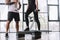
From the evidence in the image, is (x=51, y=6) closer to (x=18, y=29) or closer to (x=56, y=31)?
(x=56, y=31)

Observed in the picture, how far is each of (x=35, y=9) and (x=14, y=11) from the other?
37 centimetres

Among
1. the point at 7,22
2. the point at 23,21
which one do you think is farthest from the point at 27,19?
the point at 7,22

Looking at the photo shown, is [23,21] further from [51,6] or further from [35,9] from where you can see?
[51,6]

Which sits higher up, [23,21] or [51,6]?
[51,6]

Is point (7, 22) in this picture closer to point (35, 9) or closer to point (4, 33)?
point (4, 33)

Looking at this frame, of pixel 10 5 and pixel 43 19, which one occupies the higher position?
pixel 10 5

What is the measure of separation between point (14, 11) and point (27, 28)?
0.37 meters

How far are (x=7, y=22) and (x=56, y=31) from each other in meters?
0.87

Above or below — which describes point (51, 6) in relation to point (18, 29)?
above

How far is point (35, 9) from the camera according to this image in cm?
412

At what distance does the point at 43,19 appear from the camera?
4109mm

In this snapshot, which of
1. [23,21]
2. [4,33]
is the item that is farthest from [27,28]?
[4,33]

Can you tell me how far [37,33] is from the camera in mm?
4098

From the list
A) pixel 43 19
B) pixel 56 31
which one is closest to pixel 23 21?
pixel 43 19
